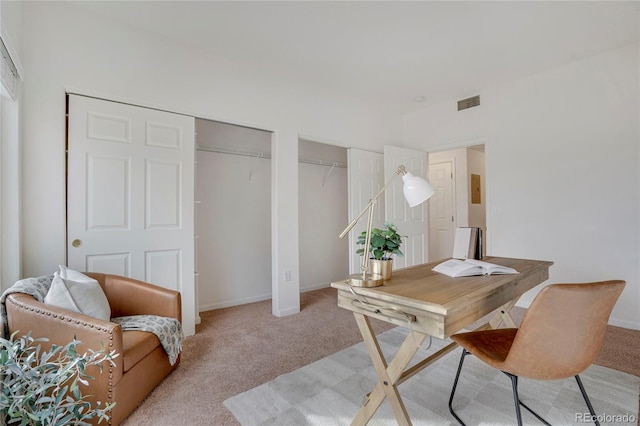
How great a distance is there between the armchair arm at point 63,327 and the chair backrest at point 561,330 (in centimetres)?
180

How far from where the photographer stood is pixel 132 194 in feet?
8.44

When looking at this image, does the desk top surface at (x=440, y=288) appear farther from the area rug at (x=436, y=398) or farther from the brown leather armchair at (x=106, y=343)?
the brown leather armchair at (x=106, y=343)

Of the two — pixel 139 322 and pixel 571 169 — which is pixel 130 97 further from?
pixel 571 169

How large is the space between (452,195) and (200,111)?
14.8 ft

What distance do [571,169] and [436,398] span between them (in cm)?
290

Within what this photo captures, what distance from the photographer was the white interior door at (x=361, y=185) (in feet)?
13.3

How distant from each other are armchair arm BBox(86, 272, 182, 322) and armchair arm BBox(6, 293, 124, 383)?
0.54 metres

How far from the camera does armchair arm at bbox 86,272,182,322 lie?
2.16 meters

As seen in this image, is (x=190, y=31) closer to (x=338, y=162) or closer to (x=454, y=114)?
(x=338, y=162)

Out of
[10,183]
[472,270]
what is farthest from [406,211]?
[10,183]

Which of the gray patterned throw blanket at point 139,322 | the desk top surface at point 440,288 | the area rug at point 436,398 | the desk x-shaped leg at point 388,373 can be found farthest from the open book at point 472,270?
the gray patterned throw blanket at point 139,322

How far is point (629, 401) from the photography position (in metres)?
1.77

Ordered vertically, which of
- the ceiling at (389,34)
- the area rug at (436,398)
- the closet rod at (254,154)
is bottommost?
the area rug at (436,398)

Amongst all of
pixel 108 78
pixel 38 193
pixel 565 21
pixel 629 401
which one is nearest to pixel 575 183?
pixel 565 21
